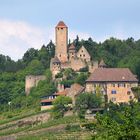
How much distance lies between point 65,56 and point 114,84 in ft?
41.4

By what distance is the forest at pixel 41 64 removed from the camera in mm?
87331

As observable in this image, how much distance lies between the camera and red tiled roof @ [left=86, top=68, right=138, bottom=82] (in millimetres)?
80562

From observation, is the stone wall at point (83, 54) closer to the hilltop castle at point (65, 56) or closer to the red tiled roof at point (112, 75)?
the hilltop castle at point (65, 56)

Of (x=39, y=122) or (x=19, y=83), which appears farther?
(x=19, y=83)

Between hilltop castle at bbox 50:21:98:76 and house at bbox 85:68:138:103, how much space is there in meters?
7.33

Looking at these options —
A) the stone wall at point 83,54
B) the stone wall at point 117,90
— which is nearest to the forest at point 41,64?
the stone wall at point 83,54

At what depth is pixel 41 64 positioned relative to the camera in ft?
319

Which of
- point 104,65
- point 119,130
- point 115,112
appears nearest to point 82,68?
point 104,65

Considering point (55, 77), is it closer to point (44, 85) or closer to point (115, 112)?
point (44, 85)

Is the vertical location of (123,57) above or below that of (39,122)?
above

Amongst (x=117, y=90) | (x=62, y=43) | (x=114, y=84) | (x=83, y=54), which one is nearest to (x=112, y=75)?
(x=114, y=84)

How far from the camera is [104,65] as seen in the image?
89.4 metres

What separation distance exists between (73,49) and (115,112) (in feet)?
68.5

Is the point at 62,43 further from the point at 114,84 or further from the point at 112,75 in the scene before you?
the point at 114,84
